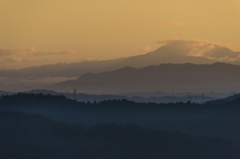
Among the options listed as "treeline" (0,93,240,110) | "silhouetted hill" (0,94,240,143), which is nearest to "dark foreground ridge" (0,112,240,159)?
"silhouetted hill" (0,94,240,143)

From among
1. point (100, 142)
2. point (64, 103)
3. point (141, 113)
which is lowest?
→ point (100, 142)

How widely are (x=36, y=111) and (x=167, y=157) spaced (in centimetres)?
4524

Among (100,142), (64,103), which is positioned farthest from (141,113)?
(100,142)

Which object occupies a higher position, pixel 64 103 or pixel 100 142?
pixel 64 103

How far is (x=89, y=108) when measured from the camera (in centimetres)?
15812

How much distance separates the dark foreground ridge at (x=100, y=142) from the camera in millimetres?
109800

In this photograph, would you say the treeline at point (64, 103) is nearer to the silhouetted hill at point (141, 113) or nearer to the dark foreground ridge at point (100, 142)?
the silhouetted hill at point (141, 113)

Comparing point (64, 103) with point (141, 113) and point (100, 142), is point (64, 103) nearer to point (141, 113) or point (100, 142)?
point (141, 113)

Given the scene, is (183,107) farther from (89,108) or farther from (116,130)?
(116,130)

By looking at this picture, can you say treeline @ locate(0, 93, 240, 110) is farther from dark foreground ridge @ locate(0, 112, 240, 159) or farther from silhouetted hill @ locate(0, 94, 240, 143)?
dark foreground ridge @ locate(0, 112, 240, 159)

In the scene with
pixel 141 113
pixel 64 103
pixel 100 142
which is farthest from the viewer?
pixel 64 103

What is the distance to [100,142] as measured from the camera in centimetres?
11662

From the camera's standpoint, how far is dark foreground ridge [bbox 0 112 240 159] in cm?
10980

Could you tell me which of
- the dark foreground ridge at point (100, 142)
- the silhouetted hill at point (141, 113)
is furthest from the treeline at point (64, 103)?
the dark foreground ridge at point (100, 142)
